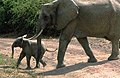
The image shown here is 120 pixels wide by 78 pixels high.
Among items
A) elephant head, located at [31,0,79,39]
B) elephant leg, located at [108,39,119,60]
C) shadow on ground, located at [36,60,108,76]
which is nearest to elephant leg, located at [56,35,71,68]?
shadow on ground, located at [36,60,108,76]

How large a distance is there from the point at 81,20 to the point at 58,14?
2.49 feet

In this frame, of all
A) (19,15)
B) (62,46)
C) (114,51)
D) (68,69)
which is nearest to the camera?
(68,69)

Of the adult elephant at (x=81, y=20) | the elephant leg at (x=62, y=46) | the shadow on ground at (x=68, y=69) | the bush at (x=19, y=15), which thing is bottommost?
the bush at (x=19, y=15)

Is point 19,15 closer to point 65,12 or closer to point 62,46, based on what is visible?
point 62,46

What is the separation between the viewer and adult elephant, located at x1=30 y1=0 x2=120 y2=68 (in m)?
11.8

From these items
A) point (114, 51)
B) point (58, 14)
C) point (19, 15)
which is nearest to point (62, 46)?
point (58, 14)

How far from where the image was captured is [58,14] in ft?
39.1

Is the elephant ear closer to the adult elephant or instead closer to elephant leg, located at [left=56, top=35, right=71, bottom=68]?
the adult elephant

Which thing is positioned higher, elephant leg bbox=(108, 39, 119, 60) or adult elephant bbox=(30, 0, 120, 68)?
adult elephant bbox=(30, 0, 120, 68)

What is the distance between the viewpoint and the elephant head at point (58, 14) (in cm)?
1176

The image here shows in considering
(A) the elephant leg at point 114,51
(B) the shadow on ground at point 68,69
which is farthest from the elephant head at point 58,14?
(A) the elephant leg at point 114,51

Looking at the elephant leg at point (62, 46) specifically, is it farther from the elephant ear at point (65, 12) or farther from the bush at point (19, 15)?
the bush at point (19, 15)

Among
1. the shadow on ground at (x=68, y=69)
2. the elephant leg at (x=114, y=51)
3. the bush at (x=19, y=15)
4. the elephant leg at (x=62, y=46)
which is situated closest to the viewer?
the shadow on ground at (x=68, y=69)

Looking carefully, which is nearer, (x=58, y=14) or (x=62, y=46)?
(x=58, y=14)
